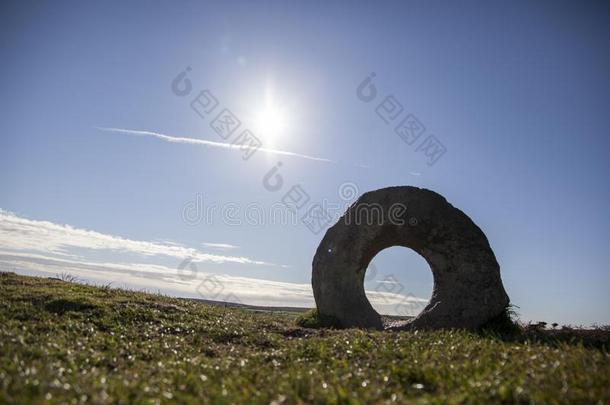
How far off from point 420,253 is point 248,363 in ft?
28.2

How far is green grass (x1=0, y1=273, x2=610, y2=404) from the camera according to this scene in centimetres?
640

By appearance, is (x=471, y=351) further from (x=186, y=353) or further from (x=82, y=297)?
(x=82, y=297)

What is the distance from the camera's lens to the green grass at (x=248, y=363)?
6.40 m

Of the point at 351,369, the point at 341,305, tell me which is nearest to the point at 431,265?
the point at 341,305

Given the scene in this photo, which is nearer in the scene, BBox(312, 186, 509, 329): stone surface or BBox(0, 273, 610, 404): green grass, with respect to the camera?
BBox(0, 273, 610, 404): green grass

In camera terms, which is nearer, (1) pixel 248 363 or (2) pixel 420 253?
(1) pixel 248 363

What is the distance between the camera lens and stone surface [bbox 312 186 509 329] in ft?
48.2

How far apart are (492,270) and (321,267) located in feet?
17.6

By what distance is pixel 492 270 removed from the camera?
15.0 meters

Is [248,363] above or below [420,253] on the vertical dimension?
below

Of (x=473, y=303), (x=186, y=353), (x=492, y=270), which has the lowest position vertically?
(x=186, y=353)

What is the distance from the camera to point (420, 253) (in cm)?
1620

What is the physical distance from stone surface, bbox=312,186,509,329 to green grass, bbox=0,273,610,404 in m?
2.10

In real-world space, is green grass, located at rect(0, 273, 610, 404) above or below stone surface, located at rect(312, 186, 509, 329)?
below
